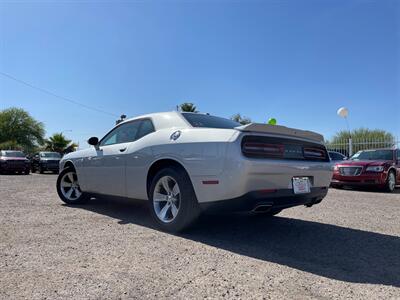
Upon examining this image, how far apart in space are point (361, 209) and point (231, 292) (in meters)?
4.78

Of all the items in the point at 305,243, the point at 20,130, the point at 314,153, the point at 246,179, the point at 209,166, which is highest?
the point at 20,130

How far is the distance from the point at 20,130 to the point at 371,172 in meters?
47.1

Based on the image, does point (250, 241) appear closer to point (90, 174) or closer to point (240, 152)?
point (240, 152)

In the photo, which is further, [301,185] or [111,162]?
[111,162]

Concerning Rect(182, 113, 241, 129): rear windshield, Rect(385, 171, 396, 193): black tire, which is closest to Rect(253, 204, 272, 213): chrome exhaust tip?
Rect(182, 113, 241, 129): rear windshield

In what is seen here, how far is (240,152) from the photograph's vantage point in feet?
11.9

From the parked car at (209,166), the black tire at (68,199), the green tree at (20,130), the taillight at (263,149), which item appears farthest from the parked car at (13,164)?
the green tree at (20,130)

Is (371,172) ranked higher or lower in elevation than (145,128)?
lower

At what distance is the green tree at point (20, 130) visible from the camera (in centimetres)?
4669

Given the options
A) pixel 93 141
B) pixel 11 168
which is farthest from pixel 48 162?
pixel 93 141

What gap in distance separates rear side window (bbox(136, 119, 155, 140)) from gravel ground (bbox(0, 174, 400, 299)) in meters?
0.94

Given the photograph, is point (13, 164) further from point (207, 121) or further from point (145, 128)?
point (207, 121)

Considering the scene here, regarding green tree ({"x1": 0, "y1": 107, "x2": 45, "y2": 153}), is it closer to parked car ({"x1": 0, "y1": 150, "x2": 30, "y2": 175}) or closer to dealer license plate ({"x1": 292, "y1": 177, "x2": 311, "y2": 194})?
parked car ({"x1": 0, "y1": 150, "x2": 30, "y2": 175})

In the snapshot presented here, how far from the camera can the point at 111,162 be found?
5363 millimetres
